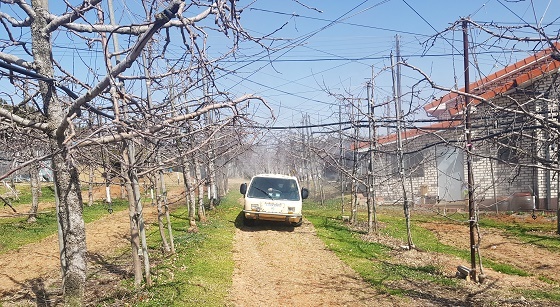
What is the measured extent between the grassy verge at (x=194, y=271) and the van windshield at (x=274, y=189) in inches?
67.4

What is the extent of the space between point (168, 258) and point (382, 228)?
927 cm

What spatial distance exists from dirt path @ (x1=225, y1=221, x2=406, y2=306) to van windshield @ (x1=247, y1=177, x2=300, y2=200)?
1.84 m

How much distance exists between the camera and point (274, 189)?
52.2 feet

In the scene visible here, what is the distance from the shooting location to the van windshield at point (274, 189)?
15586 millimetres

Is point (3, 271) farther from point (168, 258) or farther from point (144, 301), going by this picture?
point (144, 301)

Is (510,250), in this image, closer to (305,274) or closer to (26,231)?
(305,274)

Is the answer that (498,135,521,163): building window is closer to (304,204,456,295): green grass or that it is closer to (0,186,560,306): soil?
(0,186,560,306): soil

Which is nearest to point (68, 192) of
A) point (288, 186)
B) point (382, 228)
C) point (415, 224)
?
point (288, 186)

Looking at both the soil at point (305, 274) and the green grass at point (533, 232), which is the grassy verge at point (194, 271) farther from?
the green grass at point (533, 232)

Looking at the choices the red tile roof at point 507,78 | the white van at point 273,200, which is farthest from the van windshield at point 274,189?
the red tile roof at point 507,78

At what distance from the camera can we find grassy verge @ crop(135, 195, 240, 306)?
7094 millimetres

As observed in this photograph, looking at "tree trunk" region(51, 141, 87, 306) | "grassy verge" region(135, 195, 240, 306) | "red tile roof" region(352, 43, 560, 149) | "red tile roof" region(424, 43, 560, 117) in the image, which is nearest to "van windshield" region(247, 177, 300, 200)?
Result: "grassy verge" region(135, 195, 240, 306)

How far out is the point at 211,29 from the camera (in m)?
4.38

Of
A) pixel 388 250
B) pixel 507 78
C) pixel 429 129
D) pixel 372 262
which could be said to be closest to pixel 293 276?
pixel 372 262
